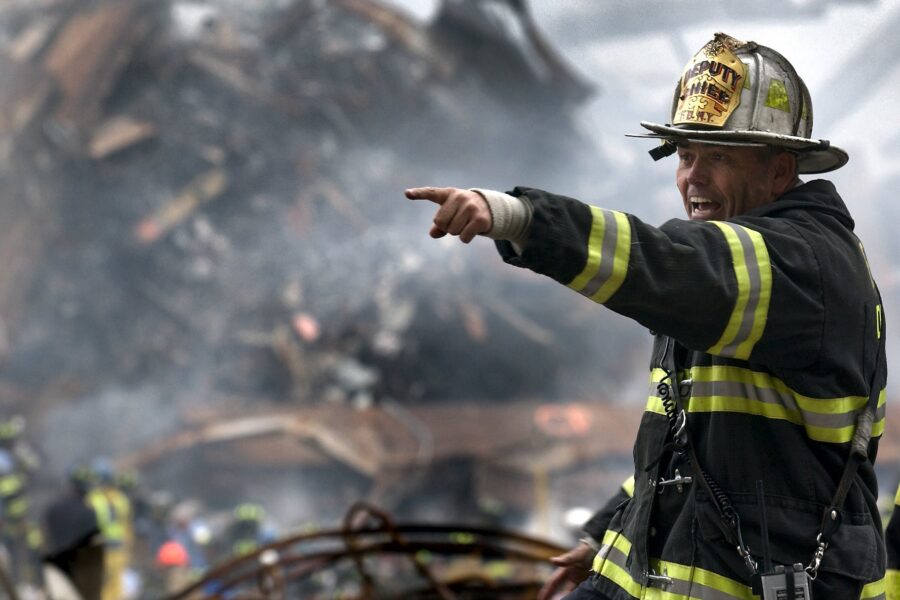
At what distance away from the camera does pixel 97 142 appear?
42.5 feet

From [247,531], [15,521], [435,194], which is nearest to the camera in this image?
[435,194]

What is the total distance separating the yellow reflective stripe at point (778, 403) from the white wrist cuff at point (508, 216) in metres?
0.45

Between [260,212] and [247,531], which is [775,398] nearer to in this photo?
[247,531]

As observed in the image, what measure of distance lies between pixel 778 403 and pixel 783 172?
0.42 metres

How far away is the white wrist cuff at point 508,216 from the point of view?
1369 mm

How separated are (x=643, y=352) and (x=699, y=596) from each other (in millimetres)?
11184

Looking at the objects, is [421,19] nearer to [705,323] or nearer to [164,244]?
[164,244]

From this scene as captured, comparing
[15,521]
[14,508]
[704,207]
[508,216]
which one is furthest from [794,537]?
[15,521]

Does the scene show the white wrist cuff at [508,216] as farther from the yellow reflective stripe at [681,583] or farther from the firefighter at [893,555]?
the firefighter at [893,555]

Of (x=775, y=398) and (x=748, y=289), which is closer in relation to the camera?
(x=748, y=289)

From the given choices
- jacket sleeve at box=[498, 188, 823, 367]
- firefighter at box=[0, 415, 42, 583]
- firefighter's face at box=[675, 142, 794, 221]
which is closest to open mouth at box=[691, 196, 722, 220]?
firefighter's face at box=[675, 142, 794, 221]

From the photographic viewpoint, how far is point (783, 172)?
69.6 inches

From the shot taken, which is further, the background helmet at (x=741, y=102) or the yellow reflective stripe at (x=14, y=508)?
the yellow reflective stripe at (x=14, y=508)

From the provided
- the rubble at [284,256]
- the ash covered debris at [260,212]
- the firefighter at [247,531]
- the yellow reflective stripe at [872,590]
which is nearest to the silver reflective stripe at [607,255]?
the yellow reflective stripe at [872,590]
